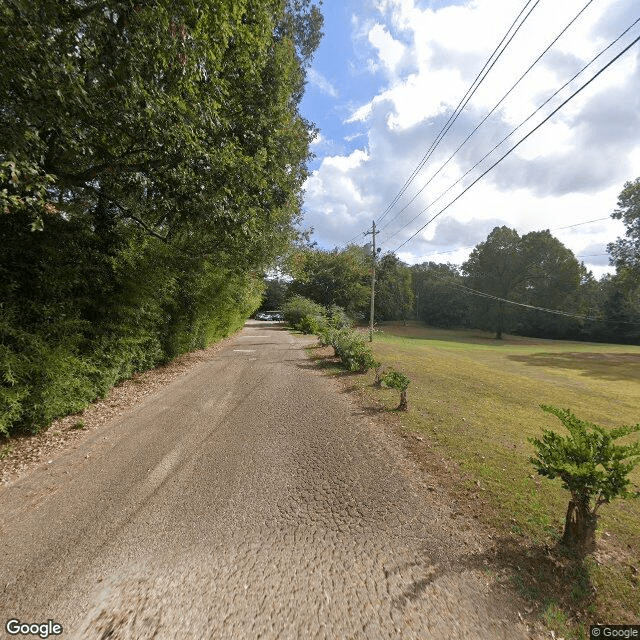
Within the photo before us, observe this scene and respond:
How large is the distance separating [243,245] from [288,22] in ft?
27.4

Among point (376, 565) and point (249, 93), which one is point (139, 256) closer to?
point (249, 93)

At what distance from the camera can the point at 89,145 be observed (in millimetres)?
4492

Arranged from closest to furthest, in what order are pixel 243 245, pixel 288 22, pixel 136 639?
pixel 136 639
pixel 243 245
pixel 288 22

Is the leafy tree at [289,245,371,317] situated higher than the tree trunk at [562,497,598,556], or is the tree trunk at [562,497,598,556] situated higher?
the leafy tree at [289,245,371,317]

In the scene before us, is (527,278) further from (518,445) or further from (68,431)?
(68,431)

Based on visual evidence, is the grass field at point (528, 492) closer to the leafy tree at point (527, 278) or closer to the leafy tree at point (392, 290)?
the leafy tree at point (392, 290)

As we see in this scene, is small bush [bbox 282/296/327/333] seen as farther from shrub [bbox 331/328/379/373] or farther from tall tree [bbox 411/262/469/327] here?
tall tree [bbox 411/262/469/327]

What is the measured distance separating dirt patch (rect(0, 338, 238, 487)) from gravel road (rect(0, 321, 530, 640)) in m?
0.23

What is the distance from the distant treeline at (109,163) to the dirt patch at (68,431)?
9.5 inches

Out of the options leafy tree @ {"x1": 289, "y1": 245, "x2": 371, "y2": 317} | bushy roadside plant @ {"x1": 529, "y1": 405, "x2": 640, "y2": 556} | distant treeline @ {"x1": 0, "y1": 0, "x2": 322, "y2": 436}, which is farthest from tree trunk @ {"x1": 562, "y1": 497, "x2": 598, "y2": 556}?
leafy tree @ {"x1": 289, "y1": 245, "x2": 371, "y2": 317}

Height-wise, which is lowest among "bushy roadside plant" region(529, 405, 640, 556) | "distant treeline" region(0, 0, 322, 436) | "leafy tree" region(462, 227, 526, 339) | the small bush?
"bushy roadside plant" region(529, 405, 640, 556)

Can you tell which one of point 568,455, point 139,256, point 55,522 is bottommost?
point 55,522

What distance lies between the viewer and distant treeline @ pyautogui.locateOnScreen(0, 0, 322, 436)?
3406mm

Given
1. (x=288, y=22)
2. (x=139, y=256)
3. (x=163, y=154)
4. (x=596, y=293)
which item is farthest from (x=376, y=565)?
(x=596, y=293)
